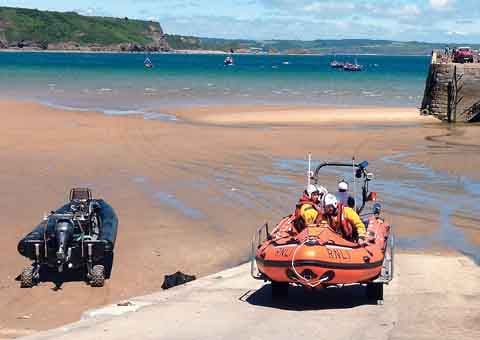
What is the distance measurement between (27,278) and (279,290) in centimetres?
368

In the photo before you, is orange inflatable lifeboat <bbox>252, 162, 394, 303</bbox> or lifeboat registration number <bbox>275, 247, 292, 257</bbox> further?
lifeboat registration number <bbox>275, 247, 292, 257</bbox>

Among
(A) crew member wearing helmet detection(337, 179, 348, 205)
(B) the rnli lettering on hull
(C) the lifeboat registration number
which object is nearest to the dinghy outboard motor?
(C) the lifeboat registration number

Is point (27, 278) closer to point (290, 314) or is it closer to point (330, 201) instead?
point (290, 314)

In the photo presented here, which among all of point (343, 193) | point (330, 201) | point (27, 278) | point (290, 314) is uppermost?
point (330, 201)

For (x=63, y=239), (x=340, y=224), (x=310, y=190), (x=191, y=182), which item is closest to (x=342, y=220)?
(x=340, y=224)

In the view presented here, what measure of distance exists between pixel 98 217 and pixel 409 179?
9.94 m

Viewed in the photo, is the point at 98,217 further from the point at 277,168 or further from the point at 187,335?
the point at 277,168

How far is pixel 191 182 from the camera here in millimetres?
22219

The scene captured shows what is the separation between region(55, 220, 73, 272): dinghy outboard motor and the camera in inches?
513

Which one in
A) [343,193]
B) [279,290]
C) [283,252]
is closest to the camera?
[283,252]

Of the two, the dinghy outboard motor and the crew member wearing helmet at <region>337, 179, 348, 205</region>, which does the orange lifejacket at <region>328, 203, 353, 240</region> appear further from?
the dinghy outboard motor

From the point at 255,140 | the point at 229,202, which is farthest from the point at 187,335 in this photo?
the point at 255,140

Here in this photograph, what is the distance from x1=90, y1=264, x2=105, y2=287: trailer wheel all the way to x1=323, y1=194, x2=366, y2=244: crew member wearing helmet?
3.55m

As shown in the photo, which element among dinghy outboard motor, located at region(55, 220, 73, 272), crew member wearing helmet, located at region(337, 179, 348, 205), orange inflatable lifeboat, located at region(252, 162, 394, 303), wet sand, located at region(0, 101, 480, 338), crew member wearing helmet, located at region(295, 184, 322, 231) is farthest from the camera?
wet sand, located at region(0, 101, 480, 338)
